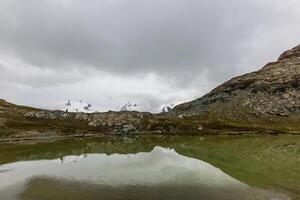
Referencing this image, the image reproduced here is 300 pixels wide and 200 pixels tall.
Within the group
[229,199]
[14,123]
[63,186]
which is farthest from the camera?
[14,123]

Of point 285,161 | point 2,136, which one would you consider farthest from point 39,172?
point 2,136

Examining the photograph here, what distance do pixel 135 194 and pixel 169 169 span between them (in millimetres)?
23090

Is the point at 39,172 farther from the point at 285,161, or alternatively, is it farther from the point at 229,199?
the point at 285,161

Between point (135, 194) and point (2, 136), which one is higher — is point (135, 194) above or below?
below

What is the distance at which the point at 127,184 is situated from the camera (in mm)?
47594

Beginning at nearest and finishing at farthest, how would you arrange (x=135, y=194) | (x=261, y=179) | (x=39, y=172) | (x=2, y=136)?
1. (x=135, y=194)
2. (x=261, y=179)
3. (x=39, y=172)
4. (x=2, y=136)


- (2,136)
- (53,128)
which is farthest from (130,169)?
(53,128)

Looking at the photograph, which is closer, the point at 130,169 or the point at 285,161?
the point at 130,169

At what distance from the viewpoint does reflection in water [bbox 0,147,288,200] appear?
135ft

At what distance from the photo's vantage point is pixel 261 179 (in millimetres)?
50875

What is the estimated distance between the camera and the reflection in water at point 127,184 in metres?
41.1

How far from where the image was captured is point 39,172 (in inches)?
→ 2473

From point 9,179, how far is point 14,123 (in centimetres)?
13875

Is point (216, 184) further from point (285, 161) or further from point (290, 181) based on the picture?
point (285, 161)
